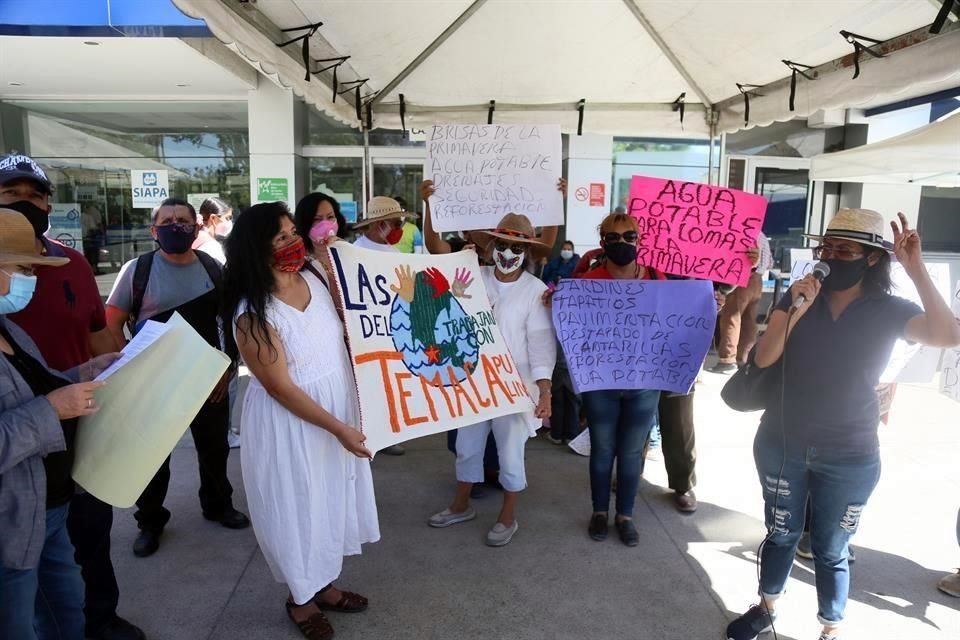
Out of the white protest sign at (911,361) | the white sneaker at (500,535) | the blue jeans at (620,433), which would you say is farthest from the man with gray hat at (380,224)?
the white protest sign at (911,361)

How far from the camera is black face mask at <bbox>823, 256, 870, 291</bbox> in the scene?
91.5 inches

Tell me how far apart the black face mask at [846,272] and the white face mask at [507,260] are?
1.48m

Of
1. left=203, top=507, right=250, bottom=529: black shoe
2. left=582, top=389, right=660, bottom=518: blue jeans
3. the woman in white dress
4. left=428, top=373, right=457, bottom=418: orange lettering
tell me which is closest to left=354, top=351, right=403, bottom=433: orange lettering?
the woman in white dress

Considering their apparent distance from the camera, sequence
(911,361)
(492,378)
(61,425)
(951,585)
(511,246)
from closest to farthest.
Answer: (61,425) → (951,585) → (492,378) → (511,246) → (911,361)

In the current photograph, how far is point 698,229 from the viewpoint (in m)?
3.50

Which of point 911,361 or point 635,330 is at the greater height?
point 635,330

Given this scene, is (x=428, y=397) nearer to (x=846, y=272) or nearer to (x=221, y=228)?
(x=846, y=272)

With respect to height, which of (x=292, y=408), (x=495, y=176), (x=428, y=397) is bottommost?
(x=428, y=397)

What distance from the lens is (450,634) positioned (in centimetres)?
269

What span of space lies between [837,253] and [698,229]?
3.86 ft

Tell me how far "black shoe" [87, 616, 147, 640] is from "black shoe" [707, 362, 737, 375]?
259 inches

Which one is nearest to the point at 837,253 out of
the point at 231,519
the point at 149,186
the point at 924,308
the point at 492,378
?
the point at 924,308

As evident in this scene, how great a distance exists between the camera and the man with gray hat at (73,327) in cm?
233

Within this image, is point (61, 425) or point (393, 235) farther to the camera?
point (393, 235)
